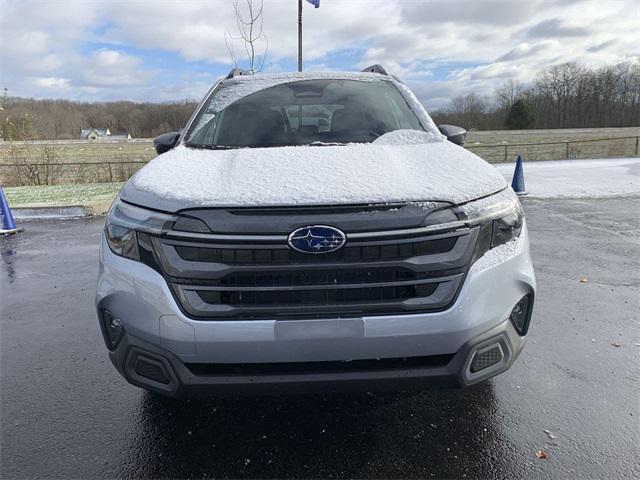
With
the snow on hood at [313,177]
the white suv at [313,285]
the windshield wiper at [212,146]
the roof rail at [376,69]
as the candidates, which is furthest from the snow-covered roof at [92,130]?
the white suv at [313,285]

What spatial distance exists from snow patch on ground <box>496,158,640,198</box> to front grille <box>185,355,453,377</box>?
33.5 feet

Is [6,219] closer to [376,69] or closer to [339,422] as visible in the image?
[376,69]

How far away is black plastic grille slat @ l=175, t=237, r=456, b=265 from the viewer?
77.2 inches

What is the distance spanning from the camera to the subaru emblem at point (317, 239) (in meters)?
1.94

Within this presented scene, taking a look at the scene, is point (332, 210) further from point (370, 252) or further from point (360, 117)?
point (360, 117)

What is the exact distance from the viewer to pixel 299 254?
196cm

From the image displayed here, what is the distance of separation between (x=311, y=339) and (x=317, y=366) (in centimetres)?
17

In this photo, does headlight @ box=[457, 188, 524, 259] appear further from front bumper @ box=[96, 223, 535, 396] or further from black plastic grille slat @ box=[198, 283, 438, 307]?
black plastic grille slat @ box=[198, 283, 438, 307]

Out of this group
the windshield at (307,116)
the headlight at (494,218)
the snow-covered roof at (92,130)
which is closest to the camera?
the headlight at (494,218)

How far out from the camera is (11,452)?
238 centimetres

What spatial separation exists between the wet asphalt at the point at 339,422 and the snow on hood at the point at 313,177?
1.24m

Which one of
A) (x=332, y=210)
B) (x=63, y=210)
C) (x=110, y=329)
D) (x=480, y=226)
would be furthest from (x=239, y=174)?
(x=63, y=210)

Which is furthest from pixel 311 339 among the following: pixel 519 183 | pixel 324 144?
pixel 519 183

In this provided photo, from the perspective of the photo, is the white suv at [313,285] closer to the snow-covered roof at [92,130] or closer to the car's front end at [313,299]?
the car's front end at [313,299]
